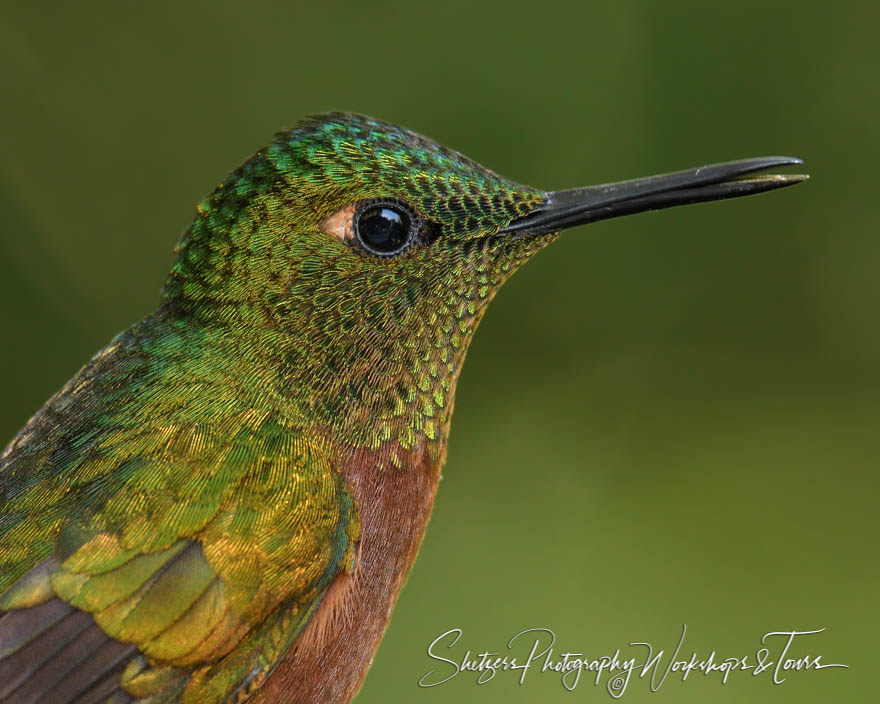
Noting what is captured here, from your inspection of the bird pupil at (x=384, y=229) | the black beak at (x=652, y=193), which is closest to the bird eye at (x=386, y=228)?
the bird pupil at (x=384, y=229)

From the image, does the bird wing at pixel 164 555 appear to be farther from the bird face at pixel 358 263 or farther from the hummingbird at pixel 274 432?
the bird face at pixel 358 263

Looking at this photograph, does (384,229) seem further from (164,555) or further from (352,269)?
(164,555)

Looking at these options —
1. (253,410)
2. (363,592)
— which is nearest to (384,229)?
(253,410)

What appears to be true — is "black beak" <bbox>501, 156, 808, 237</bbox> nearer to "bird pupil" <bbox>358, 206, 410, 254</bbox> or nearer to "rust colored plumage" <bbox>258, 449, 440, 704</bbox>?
"bird pupil" <bbox>358, 206, 410, 254</bbox>

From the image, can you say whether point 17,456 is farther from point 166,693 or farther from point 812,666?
point 812,666

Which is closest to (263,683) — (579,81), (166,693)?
(166,693)

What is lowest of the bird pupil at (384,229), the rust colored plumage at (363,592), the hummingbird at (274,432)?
the rust colored plumage at (363,592)
